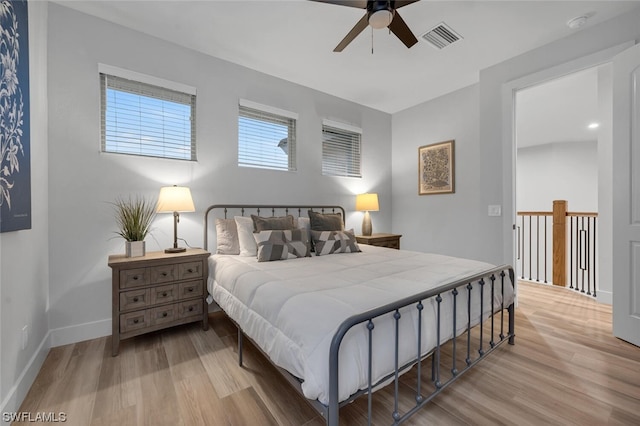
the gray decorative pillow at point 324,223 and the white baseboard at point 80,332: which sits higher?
the gray decorative pillow at point 324,223

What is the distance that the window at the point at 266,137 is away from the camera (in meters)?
3.35

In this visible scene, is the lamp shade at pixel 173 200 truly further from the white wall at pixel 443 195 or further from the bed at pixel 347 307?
the white wall at pixel 443 195

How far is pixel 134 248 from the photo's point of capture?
2352mm

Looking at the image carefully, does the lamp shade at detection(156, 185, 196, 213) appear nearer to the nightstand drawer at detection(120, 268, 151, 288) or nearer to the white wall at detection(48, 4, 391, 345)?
the white wall at detection(48, 4, 391, 345)

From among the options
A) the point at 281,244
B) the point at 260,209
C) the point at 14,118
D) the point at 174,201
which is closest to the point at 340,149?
the point at 260,209

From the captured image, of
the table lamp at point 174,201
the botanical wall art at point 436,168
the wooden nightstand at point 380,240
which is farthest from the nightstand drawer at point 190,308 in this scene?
the botanical wall art at point 436,168

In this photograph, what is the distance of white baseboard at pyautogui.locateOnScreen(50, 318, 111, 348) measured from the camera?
229 cm

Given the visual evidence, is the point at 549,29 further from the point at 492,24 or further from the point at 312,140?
the point at 312,140

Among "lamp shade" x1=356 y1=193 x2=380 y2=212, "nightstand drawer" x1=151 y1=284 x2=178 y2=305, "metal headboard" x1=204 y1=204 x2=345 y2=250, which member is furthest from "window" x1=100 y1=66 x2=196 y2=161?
"lamp shade" x1=356 y1=193 x2=380 y2=212

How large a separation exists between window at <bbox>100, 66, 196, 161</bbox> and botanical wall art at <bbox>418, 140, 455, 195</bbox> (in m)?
3.42

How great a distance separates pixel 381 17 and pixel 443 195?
3004 mm

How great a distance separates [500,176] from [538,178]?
5.11 meters

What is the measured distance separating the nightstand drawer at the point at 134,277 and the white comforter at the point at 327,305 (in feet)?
1.83

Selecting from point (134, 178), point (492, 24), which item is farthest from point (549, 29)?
point (134, 178)
